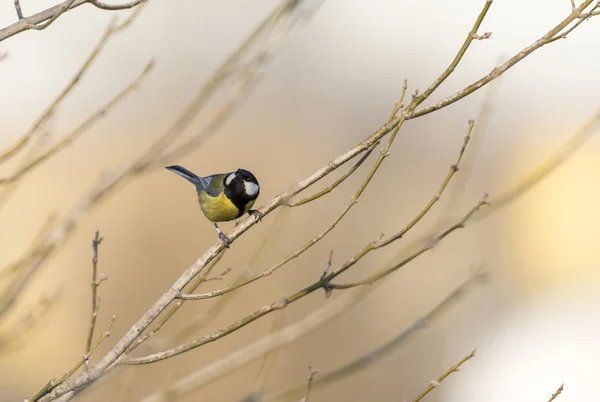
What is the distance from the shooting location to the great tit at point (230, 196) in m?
2.89

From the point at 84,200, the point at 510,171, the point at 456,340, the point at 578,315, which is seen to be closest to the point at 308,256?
the point at 456,340

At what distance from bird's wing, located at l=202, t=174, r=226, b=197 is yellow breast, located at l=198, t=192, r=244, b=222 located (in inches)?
0.9

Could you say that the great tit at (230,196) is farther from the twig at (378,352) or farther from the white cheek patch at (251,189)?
the twig at (378,352)

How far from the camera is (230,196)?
295 centimetres

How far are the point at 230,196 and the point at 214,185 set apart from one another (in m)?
0.25

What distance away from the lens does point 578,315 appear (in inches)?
415

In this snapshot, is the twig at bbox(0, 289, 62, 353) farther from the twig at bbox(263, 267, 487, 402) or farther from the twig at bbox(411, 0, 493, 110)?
the twig at bbox(411, 0, 493, 110)

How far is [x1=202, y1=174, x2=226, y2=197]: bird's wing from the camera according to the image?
10.1 feet

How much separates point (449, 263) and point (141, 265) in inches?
176

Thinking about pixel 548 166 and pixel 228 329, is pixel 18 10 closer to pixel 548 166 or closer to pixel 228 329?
pixel 228 329

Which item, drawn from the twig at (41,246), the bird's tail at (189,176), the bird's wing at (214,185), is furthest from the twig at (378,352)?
the bird's tail at (189,176)

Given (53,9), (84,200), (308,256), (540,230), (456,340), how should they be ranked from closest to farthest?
(53,9) → (84,200) → (308,256) → (456,340) → (540,230)

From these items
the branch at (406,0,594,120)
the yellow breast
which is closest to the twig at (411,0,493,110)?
the branch at (406,0,594,120)

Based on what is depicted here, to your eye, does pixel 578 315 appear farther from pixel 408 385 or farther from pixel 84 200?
pixel 84 200
